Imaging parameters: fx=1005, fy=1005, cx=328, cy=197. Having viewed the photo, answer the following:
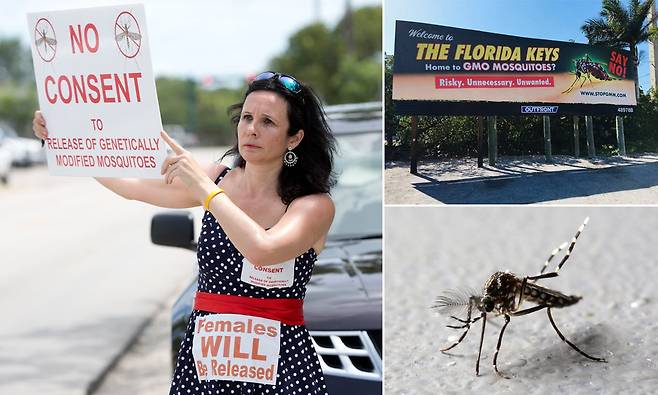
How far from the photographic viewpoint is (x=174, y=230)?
4.71m

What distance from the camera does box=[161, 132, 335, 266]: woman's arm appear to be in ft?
8.64

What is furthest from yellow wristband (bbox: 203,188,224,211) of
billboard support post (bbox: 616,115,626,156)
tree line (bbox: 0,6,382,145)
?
tree line (bbox: 0,6,382,145)

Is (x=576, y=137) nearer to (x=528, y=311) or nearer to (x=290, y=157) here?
(x=528, y=311)

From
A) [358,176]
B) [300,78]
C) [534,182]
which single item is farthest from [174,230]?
[300,78]

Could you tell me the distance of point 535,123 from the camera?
275 cm

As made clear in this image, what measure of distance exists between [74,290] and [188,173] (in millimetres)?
7738

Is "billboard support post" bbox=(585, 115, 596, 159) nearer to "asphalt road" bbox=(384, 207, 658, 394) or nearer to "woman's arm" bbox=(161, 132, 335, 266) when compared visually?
"asphalt road" bbox=(384, 207, 658, 394)

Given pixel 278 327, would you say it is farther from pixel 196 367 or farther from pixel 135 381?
pixel 135 381

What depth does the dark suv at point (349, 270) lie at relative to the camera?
12.4 ft

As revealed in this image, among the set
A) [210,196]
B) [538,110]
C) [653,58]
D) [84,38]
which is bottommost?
[210,196]

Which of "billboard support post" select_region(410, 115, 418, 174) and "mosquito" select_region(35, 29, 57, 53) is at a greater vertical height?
"mosquito" select_region(35, 29, 57, 53)

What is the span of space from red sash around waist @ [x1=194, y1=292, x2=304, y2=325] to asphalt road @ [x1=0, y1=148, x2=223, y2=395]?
362 cm

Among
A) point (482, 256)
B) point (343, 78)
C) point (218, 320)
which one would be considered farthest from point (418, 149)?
point (343, 78)

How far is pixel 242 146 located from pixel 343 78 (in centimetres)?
3601
